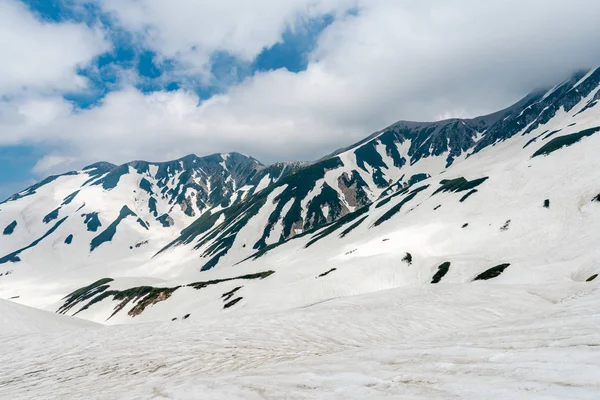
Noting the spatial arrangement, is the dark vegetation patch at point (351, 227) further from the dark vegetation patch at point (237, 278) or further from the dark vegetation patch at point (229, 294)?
the dark vegetation patch at point (229, 294)

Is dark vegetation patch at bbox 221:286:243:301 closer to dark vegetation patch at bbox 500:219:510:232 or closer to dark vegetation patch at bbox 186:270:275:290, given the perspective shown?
dark vegetation patch at bbox 186:270:275:290

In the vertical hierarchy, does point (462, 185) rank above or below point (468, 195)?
above

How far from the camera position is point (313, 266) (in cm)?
7356

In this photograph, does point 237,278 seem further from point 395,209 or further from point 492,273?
point 395,209

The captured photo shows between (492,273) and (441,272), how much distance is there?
9.03 meters

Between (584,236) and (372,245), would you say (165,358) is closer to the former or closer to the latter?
(584,236)

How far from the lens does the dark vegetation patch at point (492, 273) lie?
41.3 meters

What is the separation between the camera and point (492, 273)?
4203 cm

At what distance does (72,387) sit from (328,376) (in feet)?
21.4

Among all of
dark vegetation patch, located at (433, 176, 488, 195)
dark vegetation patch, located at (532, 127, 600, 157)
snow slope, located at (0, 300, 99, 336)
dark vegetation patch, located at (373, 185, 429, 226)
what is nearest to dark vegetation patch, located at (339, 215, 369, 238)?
dark vegetation patch, located at (373, 185, 429, 226)

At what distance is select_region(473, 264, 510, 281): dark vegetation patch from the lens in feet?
136

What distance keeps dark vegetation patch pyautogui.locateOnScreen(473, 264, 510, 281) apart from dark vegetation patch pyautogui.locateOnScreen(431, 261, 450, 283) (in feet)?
20.0

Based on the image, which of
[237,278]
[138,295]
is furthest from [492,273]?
[138,295]

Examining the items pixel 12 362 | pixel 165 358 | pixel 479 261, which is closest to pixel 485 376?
pixel 165 358
